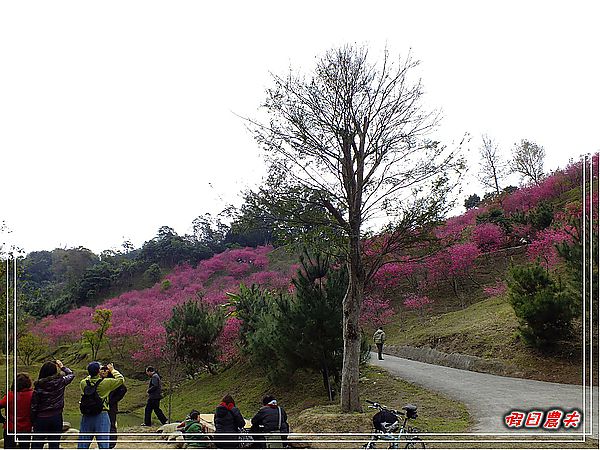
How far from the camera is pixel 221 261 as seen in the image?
1222 cm

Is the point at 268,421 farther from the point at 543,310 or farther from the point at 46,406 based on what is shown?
the point at 543,310

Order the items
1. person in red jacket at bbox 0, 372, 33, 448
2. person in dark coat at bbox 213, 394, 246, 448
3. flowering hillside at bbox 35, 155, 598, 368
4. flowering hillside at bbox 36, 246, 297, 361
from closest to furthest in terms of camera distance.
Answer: person in red jacket at bbox 0, 372, 33, 448, person in dark coat at bbox 213, 394, 246, 448, flowering hillside at bbox 35, 155, 598, 368, flowering hillside at bbox 36, 246, 297, 361

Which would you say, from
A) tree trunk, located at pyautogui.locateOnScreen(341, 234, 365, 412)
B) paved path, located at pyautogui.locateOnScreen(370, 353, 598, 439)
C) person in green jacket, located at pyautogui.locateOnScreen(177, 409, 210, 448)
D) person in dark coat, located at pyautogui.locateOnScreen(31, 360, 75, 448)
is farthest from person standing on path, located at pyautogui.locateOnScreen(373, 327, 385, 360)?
person in dark coat, located at pyautogui.locateOnScreen(31, 360, 75, 448)

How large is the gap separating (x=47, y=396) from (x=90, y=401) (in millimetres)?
341

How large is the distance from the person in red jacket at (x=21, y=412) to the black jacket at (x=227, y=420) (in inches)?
64.4

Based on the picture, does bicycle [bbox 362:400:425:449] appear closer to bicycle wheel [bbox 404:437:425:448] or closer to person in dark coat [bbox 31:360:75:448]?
bicycle wheel [bbox 404:437:425:448]

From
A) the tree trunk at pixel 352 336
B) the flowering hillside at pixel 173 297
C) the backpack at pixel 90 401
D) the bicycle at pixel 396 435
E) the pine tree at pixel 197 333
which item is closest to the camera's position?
the backpack at pixel 90 401

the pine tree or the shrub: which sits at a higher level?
the shrub

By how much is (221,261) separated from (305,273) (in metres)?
3.41

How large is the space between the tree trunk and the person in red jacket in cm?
424

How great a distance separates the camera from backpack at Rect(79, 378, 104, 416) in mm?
4559

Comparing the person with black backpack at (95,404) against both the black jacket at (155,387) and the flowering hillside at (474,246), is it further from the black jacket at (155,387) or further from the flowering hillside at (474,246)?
the flowering hillside at (474,246)

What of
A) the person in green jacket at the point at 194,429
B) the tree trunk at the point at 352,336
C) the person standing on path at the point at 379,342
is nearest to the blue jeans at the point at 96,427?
the person in green jacket at the point at 194,429

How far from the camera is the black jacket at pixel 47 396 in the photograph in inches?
175
